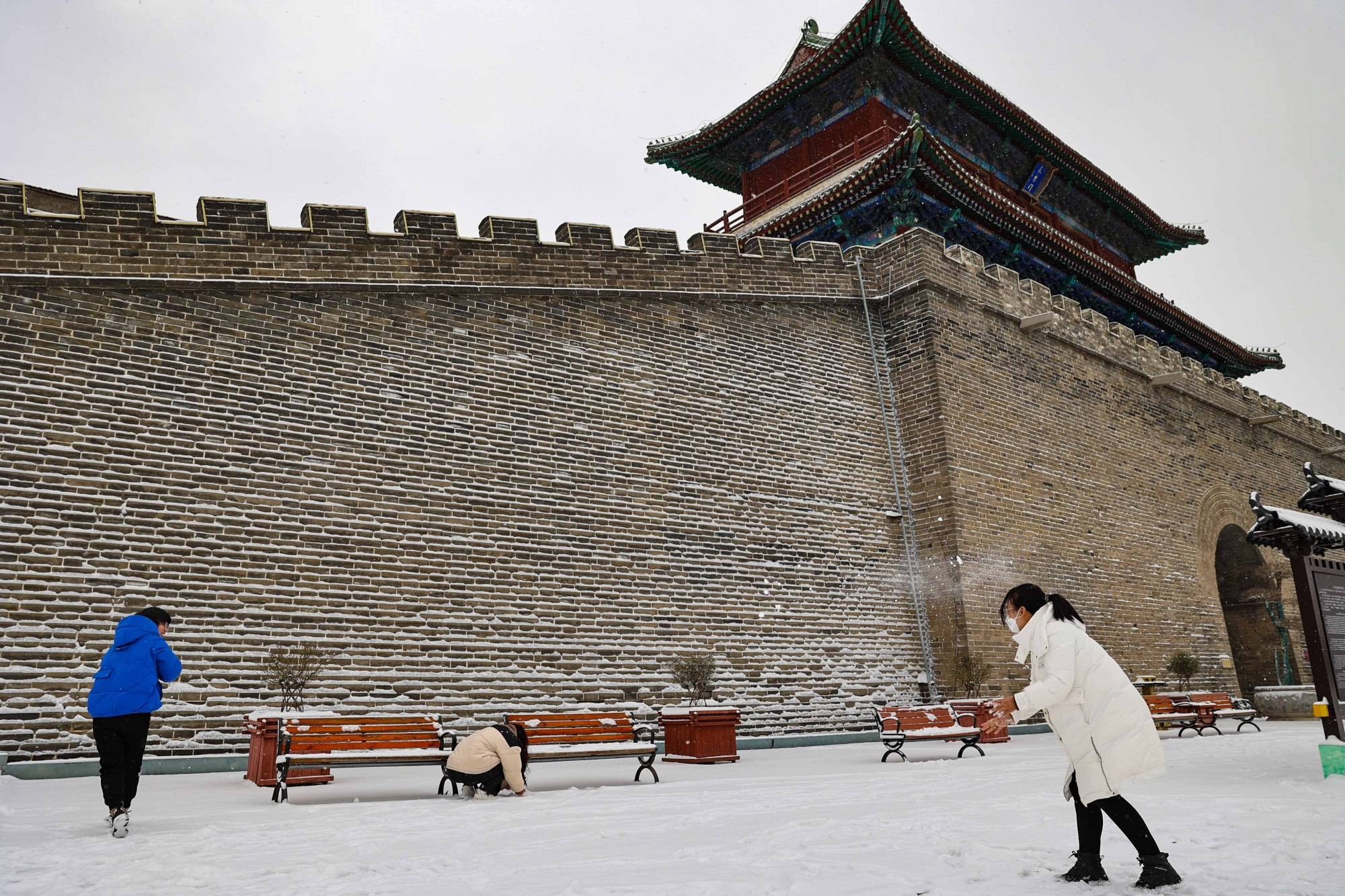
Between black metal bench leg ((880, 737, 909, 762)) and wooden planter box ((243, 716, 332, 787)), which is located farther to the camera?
black metal bench leg ((880, 737, 909, 762))

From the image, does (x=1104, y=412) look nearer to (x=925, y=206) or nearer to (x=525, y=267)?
(x=925, y=206)

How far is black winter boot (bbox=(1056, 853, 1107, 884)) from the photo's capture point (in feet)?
10.4

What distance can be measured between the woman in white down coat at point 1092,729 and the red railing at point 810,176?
583 inches

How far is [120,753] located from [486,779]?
206cm

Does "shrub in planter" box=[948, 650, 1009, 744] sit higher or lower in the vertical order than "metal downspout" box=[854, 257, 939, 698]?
lower

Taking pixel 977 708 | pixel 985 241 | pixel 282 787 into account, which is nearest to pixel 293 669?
pixel 282 787

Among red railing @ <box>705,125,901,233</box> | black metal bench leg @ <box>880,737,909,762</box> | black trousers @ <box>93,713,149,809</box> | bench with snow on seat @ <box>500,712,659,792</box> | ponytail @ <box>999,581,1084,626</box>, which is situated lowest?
black metal bench leg @ <box>880,737,909,762</box>

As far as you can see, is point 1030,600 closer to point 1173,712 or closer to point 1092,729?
point 1092,729

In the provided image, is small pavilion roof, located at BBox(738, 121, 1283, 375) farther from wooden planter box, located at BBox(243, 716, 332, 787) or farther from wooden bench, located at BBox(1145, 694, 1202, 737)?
wooden planter box, located at BBox(243, 716, 332, 787)

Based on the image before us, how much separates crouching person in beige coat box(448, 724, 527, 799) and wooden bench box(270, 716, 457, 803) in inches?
5.1

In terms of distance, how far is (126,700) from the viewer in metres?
4.58

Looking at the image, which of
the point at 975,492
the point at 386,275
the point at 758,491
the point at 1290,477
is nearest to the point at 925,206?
the point at 975,492

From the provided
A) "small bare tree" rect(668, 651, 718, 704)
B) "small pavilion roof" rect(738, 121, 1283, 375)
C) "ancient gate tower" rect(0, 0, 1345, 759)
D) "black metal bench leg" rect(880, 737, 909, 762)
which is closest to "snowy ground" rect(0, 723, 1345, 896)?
"black metal bench leg" rect(880, 737, 909, 762)

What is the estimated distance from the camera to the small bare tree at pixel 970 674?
11148 millimetres
